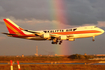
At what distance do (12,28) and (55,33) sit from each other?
19.2m

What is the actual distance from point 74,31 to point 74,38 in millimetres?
3072

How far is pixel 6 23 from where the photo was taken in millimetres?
68562

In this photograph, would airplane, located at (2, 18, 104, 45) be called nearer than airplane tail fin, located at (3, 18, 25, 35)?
Yes

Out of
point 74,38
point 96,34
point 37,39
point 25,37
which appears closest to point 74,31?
point 74,38

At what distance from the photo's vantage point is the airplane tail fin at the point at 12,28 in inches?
2586

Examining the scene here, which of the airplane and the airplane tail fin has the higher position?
the airplane tail fin

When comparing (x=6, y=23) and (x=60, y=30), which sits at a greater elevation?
(x=6, y=23)

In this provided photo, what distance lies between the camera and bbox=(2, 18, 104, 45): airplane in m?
55.6

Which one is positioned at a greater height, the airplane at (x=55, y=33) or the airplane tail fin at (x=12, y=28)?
the airplane tail fin at (x=12, y=28)

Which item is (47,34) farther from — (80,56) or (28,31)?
(80,56)

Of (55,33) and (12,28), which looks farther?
(12,28)

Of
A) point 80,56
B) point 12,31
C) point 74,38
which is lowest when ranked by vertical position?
point 80,56

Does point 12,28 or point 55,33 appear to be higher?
point 12,28

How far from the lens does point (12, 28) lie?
67.1 meters
